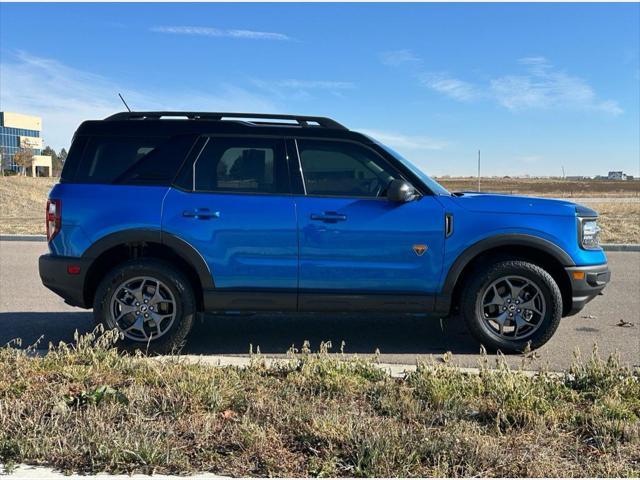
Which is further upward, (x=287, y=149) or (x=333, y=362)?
(x=287, y=149)

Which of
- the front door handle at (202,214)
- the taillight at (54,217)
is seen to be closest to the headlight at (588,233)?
the front door handle at (202,214)

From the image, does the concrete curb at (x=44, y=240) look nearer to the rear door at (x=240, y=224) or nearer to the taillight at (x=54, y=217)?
the taillight at (x=54, y=217)

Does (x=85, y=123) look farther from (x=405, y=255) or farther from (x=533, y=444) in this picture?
(x=533, y=444)

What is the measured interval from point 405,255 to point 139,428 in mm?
2495

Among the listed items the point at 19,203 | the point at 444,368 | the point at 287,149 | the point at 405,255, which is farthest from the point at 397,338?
the point at 19,203

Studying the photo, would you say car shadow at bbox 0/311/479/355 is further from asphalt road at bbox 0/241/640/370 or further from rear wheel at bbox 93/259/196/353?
rear wheel at bbox 93/259/196/353

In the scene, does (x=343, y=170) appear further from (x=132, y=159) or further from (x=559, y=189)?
(x=559, y=189)

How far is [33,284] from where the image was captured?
25.5ft

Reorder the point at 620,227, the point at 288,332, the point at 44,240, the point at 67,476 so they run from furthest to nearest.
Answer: the point at 620,227 → the point at 44,240 → the point at 288,332 → the point at 67,476

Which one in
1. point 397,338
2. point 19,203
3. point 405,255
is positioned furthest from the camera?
point 19,203

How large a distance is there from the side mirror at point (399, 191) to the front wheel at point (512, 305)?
91 cm

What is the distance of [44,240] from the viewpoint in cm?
1313

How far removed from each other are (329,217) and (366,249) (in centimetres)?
41

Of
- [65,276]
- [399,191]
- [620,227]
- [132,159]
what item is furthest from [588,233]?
[620,227]
